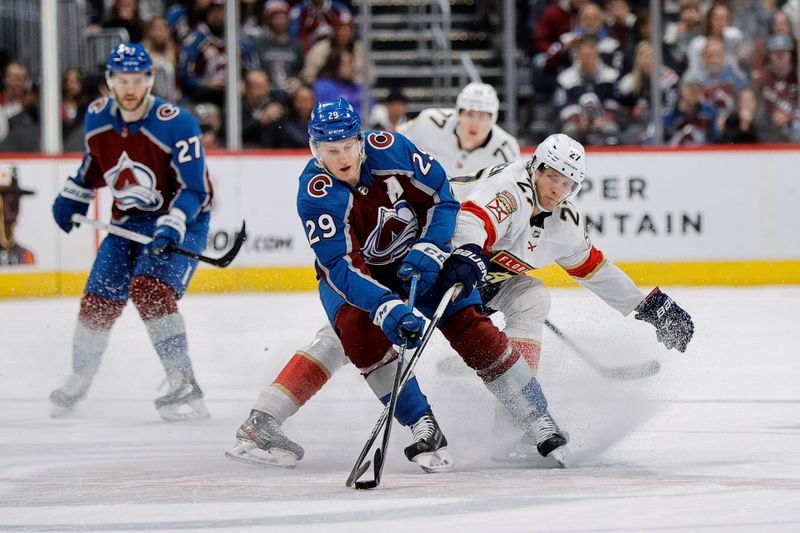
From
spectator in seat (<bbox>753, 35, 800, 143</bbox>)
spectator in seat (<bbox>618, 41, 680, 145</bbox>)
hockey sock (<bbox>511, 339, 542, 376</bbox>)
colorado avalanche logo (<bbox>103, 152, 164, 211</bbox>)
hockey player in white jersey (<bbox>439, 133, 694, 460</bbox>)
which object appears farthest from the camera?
spectator in seat (<bbox>618, 41, 680, 145</bbox>)

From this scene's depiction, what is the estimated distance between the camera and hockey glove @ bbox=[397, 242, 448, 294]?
12.9 ft

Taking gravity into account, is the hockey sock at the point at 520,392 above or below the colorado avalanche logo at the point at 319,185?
below

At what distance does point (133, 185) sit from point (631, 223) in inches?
169

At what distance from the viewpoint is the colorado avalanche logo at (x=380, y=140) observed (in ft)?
13.3

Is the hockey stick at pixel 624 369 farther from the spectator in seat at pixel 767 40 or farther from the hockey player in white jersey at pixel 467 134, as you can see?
the spectator in seat at pixel 767 40

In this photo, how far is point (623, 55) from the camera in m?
9.55

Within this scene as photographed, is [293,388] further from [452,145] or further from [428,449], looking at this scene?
[452,145]

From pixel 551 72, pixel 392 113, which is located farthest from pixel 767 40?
pixel 392 113

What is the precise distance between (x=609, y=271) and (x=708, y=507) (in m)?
1.43

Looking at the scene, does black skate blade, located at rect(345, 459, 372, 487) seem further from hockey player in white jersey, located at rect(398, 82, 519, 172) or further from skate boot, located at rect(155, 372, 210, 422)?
hockey player in white jersey, located at rect(398, 82, 519, 172)

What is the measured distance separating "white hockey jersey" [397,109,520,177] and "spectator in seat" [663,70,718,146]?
3.01 m

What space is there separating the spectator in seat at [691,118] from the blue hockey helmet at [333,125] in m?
5.63

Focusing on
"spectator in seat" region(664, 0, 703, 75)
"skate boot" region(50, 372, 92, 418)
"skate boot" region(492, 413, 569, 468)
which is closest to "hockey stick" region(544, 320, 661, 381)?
"skate boot" region(492, 413, 569, 468)

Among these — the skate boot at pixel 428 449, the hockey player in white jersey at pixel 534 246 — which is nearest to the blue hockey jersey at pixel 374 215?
the hockey player in white jersey at pixel 534 246
